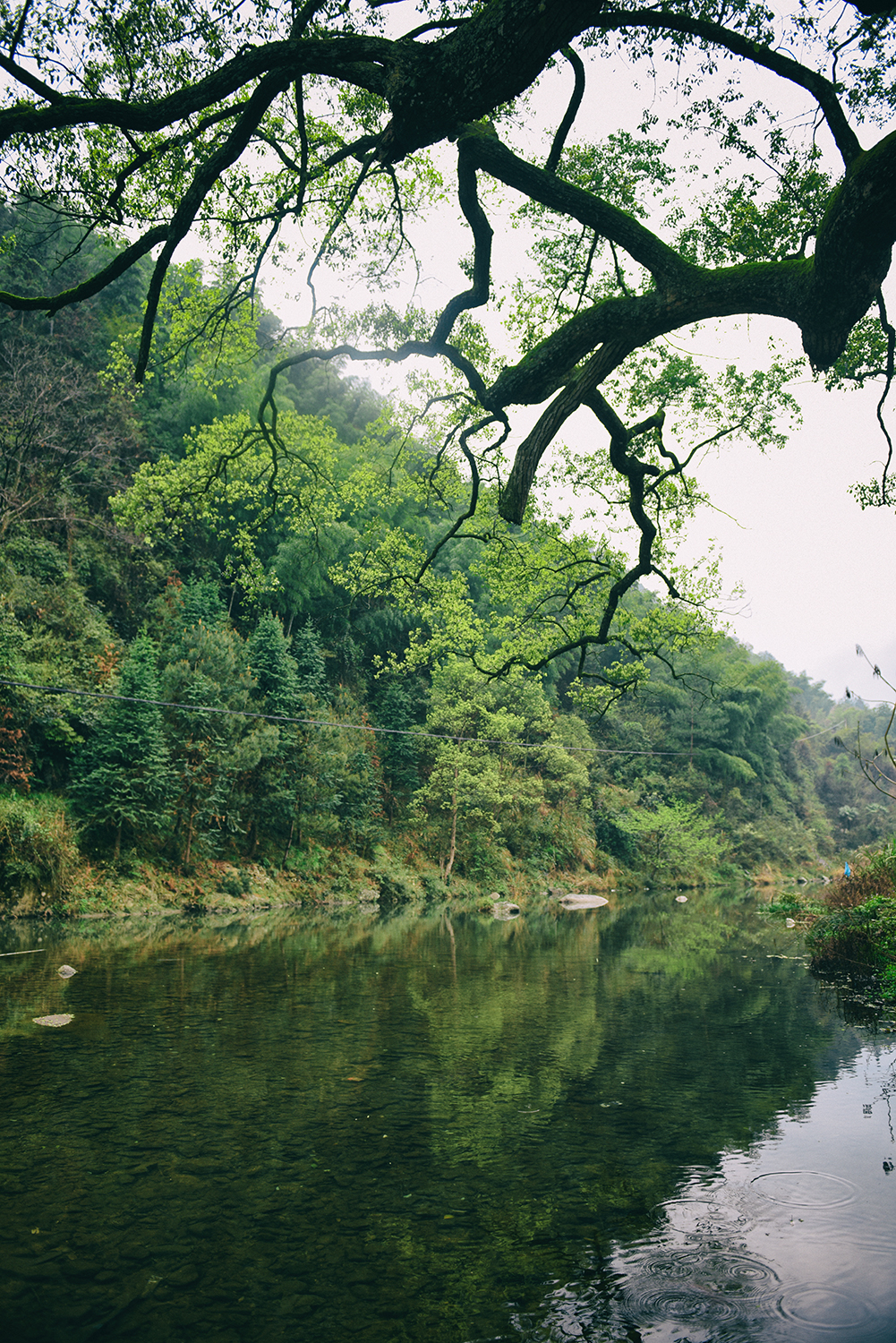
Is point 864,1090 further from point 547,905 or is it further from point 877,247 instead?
point 547,905

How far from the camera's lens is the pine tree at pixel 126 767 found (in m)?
18.0

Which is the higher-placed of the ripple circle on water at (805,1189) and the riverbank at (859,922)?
the riverbank at (859,922)

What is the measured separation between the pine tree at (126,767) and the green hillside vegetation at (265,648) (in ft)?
0.19

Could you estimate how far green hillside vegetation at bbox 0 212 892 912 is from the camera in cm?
1195

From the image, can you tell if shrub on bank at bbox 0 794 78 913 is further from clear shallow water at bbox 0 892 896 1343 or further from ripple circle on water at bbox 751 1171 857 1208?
ripple circle on water at bbox 751 1171 857 1208

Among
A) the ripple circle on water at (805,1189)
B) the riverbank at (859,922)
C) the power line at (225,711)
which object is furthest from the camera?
the power line at (225,711)

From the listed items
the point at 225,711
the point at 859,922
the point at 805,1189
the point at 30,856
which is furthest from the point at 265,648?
the point at 805,1189

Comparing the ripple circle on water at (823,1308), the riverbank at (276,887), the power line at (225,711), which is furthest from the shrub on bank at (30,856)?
the ripple circle on water at (823,1308)

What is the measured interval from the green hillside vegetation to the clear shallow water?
430 centimetres

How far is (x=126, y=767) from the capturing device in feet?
60.5

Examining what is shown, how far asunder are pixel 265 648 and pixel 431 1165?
1947 cm

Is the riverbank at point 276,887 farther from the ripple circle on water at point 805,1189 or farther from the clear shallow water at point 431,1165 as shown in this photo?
the ripple circle on water at point 805,1189

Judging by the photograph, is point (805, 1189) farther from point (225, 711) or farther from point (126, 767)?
point (126, 767)

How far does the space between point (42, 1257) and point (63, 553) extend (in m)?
20.4
